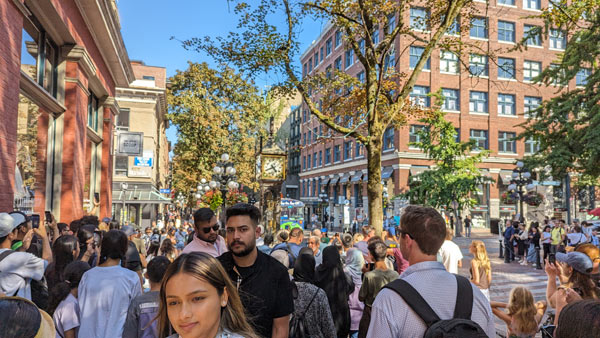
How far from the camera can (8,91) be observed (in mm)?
7773

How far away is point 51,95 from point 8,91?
3887mm

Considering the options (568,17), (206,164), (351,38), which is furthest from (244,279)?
(206,164)

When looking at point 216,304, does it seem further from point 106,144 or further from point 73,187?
point 106,144

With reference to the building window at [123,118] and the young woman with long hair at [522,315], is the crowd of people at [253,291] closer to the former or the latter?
the young woman with long hair at [522,315]

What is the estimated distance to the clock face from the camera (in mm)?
20359

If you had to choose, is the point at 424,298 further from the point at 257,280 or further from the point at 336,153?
the point at 336,153

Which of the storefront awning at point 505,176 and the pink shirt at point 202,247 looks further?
the storefront awning at point 505,176

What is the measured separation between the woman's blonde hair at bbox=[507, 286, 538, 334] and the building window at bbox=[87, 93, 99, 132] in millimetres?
14948

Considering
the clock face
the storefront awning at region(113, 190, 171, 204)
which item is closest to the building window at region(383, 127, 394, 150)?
the storefront awning at region(113, 190, 171, 204)

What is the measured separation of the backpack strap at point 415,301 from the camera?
2.38 m

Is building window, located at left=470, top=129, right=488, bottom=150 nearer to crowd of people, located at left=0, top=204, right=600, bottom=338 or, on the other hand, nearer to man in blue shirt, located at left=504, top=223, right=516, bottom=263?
man in blue shirt, located at left=504, top=223, right=516, bottom=263

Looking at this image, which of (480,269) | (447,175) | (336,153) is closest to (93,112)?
(480,269)

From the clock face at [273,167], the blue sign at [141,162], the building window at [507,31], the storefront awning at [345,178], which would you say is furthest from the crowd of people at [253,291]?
the storefront awning at [345,178]

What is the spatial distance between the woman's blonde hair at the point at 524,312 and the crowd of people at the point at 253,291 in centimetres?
1
